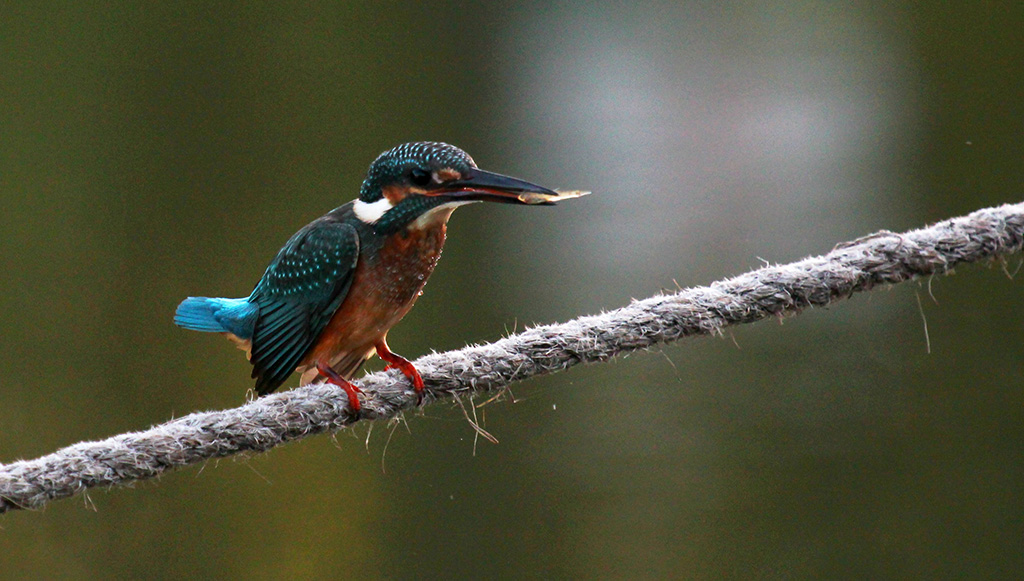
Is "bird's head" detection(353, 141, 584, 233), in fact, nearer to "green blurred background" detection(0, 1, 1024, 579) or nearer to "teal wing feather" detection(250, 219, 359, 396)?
"teal wing feather" detection(250, 219, 359, 396)

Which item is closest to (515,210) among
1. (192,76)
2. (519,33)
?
(519,33)

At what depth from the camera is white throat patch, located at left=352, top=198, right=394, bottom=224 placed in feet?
2.63

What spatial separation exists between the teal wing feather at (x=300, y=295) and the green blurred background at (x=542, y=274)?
1.93ft

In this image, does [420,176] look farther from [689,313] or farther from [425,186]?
[689,313]

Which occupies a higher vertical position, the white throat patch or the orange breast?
the white throat patch

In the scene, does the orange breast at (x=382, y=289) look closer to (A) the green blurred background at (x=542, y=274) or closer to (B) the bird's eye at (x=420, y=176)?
(B) the bird's eye at (x=420, y=176)

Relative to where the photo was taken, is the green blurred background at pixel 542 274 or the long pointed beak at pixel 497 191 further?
the green blurred background at pixel 542 274

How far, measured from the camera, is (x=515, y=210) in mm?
1882

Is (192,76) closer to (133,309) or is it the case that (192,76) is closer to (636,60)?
(133,309)

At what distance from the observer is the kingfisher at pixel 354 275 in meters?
0.78

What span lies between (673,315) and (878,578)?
884 mm

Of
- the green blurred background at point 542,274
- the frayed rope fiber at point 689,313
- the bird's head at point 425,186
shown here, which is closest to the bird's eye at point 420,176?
the bird's head at point 425,186

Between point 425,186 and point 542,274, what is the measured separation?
1.07m

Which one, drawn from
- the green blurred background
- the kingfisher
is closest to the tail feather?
the kingfisher
